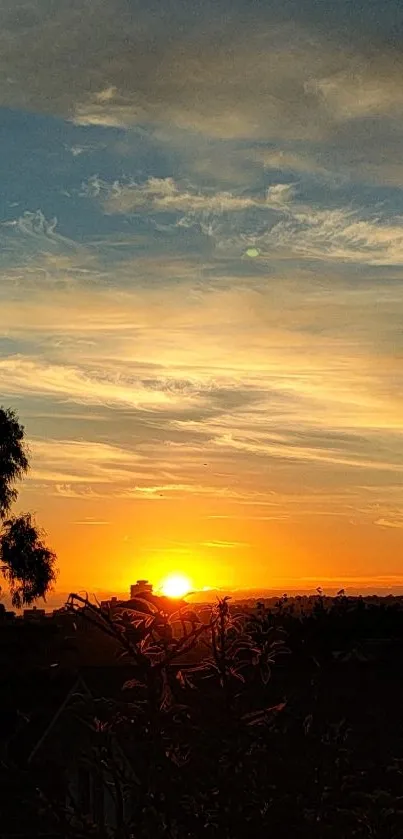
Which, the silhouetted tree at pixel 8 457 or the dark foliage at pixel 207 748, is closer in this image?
the dark foliage at pixel 207 748

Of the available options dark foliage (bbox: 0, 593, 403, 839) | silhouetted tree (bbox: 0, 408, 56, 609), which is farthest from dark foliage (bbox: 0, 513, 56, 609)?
dark foliage (bbox: 0, 593, 403, 839)

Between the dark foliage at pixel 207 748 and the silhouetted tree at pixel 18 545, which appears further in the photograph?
the silhouetted tree at pixel 18 545

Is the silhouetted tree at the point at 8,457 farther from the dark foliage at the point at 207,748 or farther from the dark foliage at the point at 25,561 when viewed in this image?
the dark foliage at the point at 207,748

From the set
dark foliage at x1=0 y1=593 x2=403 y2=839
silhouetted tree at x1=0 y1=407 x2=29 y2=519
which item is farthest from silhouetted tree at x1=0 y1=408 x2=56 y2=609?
dark foliage at x1=0 y1=593 x2=403 y2=839

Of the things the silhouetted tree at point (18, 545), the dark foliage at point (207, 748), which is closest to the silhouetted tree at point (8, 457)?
the silhouetted tree at point (18, 545)

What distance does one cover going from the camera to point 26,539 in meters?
50.1

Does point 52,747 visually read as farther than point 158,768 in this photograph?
Yes

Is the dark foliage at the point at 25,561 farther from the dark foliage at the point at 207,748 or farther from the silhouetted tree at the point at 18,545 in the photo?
the dark foliage at the point at 207,748

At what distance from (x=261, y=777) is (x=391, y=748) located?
39.8 feet

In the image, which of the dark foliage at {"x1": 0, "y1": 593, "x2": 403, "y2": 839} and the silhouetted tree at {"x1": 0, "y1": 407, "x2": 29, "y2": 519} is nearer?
the dark foliage at {"x1": 0, "y1": 593, "x2": 403, "y2": 839}

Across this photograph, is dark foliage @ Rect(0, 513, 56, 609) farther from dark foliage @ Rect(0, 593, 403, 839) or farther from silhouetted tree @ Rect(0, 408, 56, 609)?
dark foliage @ Rect(0, 593, 403, 839)

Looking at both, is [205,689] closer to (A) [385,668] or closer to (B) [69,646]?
(A) [385,668]

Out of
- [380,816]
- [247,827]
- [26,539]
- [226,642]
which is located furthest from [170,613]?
[26,539]

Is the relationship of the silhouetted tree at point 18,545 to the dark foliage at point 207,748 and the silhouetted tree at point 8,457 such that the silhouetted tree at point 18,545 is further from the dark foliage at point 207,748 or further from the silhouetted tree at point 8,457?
the dark foliage at point 207,748
